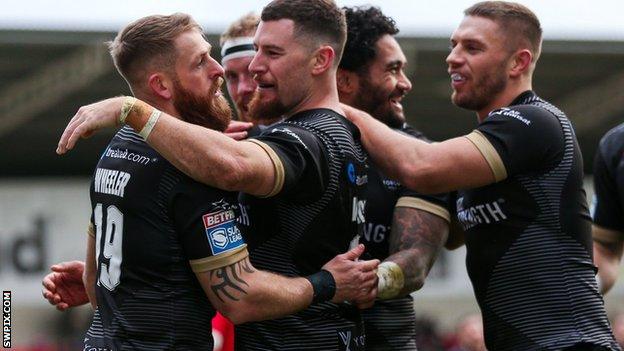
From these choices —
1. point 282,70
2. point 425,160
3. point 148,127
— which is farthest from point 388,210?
point 148,127

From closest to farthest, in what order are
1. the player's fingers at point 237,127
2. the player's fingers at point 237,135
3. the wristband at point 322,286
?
the wristband at point 322,286
the player's fingers at point 237,135
the player's fingers at point 237,127

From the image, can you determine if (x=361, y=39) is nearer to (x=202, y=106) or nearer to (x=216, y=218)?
(x=202, y=106)

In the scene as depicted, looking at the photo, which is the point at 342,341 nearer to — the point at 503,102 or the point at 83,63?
the point at 503,102

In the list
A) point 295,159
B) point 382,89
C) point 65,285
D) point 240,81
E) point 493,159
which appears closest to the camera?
point 295,159

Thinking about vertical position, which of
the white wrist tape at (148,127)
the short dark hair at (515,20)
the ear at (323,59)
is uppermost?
the white wrist tape at (148,127)

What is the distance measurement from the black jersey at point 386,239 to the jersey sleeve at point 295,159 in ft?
3.63

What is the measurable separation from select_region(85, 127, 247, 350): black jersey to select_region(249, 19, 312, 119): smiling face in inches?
27.9

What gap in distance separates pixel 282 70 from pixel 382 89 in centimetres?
131

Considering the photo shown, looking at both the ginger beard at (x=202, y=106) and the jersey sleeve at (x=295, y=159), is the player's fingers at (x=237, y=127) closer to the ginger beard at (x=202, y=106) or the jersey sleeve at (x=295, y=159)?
the ginger beard at (x=202, y=106)

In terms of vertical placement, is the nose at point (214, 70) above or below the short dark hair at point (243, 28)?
above

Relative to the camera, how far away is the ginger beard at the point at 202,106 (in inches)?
241

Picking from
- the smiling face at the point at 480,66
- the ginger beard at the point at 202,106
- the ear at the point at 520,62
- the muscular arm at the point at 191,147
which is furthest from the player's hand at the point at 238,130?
the ear at the point at 520,62

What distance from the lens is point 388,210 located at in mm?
7258

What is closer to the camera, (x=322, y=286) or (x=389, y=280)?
(x=322, y=286)
